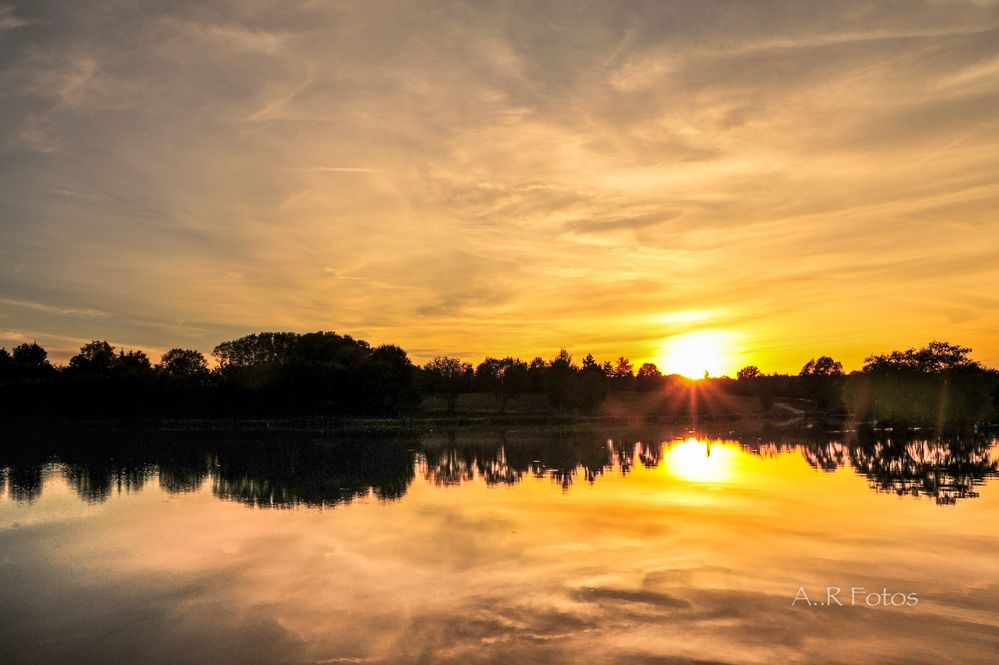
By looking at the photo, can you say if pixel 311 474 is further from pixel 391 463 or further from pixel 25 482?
pixel 25 482

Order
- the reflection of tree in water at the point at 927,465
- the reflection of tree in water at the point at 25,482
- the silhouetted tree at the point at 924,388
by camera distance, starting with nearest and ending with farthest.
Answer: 1. the reflection of tree in water at the point at 927,465
2. the reflection of tree in water at the point at 25,482
3. the silhouetted tree at the point at 924,388

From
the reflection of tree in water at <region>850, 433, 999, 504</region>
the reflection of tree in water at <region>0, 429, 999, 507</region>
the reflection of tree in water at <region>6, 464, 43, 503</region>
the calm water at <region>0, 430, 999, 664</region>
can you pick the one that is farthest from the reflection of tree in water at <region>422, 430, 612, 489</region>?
the reflection of tree in water at <region>6, 464, 43, 503</region>

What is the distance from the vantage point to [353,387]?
124 metres

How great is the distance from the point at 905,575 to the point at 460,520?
15.4 metres

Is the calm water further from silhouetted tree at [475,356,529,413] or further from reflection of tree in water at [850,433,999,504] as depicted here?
silhouetted tree at [475,356,529,413]

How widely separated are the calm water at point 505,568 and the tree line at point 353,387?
71.0 meters

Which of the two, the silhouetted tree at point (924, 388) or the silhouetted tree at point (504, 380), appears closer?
the silhouetted tree at point (924, 388)

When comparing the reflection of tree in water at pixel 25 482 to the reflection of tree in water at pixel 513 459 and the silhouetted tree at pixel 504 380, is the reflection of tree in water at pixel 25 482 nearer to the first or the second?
the reflection of tree in water at pixel 513 459

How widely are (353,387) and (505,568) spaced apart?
107150mm

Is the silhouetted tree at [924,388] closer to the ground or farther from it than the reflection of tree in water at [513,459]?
farther from it

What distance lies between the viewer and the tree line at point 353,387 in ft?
346

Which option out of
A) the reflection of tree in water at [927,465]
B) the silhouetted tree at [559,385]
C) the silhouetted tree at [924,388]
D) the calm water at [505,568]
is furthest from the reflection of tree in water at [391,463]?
the silhouetted tree at [559,385]

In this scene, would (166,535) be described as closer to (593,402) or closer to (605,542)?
(605,542)

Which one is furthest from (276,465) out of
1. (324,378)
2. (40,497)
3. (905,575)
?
(324,378)
